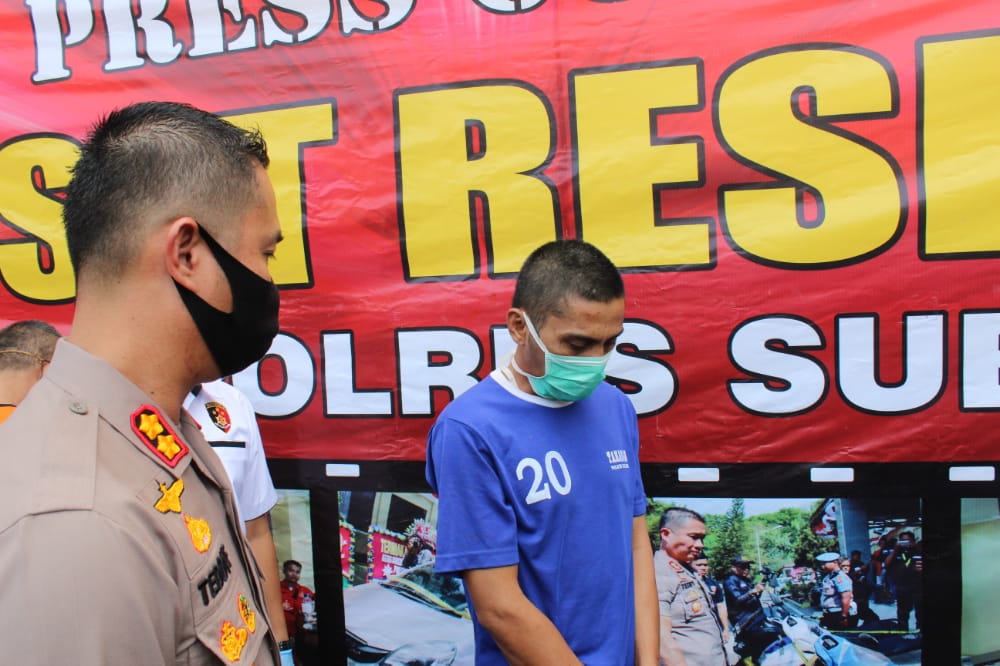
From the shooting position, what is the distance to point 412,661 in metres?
2.29

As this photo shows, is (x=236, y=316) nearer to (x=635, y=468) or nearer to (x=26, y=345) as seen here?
(x=635, y=468)

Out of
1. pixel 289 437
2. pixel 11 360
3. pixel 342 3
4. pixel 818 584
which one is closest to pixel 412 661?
pixel 289 437

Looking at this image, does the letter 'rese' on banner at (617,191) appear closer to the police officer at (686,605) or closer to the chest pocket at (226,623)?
the police officer at (686,605)

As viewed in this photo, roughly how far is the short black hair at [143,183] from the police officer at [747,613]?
178cm

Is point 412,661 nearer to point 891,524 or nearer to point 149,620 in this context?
point 891,524

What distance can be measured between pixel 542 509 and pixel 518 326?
405mm

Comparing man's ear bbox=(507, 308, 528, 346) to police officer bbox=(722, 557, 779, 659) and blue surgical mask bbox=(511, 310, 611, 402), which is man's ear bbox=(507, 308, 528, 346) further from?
police officer bbox=(722, 557, 779, 659)

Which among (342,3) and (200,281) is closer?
(200,281)

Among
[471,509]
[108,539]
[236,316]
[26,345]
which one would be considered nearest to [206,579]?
[108,539]

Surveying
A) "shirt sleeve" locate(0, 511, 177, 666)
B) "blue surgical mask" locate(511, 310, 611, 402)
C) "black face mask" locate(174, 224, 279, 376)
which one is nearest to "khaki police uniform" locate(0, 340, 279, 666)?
"shirt sleeve" locate(0, 511, 177, 666)

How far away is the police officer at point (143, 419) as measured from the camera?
0.65 m

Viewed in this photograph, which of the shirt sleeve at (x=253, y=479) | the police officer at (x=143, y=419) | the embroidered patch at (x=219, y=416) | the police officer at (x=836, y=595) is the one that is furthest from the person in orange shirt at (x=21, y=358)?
the police officer at (x=836, y=595)

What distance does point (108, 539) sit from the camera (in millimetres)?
672

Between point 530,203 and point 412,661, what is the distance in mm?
1517
